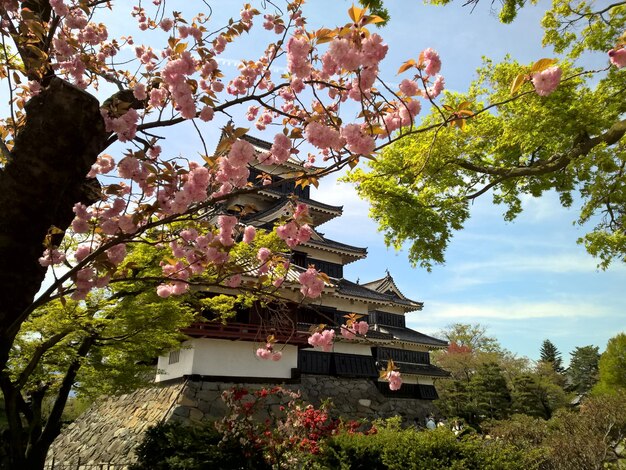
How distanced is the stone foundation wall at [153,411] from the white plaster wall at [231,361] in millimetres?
394

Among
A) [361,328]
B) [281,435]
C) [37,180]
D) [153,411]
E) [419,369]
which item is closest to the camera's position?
[37,180]

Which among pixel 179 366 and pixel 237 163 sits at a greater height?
pixel 237 163

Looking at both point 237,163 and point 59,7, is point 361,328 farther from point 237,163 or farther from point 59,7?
point 59,7

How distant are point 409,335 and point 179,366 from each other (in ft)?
52.6

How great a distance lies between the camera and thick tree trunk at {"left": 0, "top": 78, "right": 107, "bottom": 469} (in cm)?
249

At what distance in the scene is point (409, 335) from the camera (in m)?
25.7

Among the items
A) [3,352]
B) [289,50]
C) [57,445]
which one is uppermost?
[289,50]

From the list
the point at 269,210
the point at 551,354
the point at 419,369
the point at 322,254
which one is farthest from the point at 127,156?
the point at 551,354

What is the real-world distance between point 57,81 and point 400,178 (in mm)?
8924

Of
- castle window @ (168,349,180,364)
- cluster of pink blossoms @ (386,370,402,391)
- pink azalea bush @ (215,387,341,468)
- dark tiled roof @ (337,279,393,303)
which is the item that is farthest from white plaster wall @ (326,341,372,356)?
cluster of pink blossoms @ (386,370,402,391)

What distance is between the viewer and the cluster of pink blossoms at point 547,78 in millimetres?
2750

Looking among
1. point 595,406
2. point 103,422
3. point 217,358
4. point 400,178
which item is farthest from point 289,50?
point 103,422

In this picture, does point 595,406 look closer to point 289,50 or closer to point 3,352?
point 289,50

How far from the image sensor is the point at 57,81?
2662 mm
